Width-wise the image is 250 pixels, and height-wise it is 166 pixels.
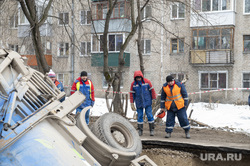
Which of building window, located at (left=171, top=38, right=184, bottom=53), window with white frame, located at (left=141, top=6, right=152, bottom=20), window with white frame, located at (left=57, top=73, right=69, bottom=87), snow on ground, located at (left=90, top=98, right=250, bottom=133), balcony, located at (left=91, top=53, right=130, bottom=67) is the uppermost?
window with white frame, located at (left=141, top=6, right=152, bottom=20)

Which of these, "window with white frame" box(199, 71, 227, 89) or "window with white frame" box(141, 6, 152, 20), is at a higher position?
"window with white frame" box(141, 6, 152, 20)

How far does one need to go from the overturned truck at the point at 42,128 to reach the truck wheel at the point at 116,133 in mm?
18

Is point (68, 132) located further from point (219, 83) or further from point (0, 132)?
point (219, 83)

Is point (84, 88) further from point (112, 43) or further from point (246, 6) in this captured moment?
point (246, 6)

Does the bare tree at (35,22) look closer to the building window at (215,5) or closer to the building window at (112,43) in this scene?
the building window at (112,43)

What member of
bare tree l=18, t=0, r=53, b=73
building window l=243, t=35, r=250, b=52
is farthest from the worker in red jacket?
building window l=243, t=35, r=250, b=52

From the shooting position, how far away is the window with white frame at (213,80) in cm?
2305

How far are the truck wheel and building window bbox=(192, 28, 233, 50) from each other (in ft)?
60.2

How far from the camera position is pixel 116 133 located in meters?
5.63

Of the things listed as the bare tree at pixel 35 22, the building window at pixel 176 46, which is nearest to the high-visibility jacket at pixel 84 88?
the bare tree at pixel 35 22

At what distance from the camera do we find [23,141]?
3.52 m

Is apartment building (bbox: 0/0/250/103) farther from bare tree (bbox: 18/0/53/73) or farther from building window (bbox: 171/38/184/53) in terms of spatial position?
bare tree (bbox: 18/0/53/73)

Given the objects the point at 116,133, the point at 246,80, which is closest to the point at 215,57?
the point at 246,80

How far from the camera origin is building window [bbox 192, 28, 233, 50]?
74.2ft
